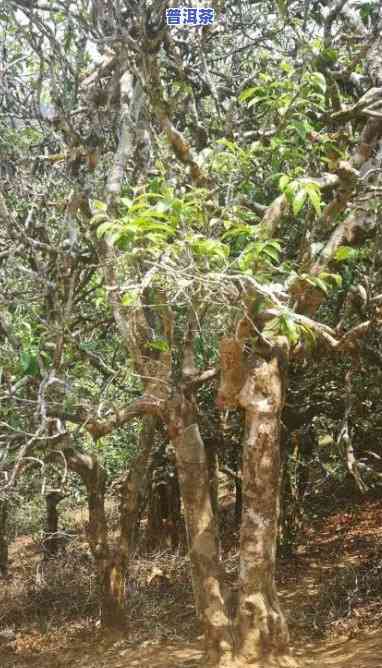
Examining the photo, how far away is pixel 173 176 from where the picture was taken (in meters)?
5.96

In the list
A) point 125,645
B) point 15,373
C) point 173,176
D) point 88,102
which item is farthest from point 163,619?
point 88,102

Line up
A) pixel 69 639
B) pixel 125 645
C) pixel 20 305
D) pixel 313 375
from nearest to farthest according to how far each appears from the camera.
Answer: pixel 20 305, pixel 125 645, pixel 69 639, pixel 313 375

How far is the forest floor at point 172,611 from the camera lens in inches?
277

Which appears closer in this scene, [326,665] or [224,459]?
[326,665]

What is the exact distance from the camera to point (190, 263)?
4.38m

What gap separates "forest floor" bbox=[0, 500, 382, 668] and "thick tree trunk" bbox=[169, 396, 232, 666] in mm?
989

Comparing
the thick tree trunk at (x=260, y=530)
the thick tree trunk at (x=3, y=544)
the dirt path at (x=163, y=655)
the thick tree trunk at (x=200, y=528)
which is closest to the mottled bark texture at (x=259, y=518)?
the thick tree trunk at (x=260, y=530)

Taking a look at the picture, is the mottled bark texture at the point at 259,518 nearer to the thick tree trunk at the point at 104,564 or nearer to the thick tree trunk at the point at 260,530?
the thick tree trunk at the point at 260,530

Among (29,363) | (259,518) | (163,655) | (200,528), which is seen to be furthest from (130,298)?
(163,655)

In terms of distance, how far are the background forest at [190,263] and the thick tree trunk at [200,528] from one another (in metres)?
0.02

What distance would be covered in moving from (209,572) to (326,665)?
129 centimetres

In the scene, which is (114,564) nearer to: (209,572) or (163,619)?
(163,619)

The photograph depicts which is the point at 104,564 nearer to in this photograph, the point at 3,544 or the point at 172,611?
the point at 172,611

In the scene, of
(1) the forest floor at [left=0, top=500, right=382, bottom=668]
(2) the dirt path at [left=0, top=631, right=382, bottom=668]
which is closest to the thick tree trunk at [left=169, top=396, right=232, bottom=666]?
(2) the dirt path at [left=0, top=631, right=382, bottom=668]
